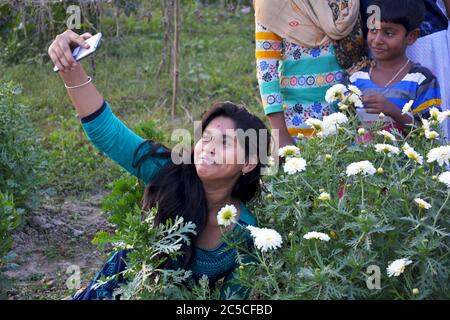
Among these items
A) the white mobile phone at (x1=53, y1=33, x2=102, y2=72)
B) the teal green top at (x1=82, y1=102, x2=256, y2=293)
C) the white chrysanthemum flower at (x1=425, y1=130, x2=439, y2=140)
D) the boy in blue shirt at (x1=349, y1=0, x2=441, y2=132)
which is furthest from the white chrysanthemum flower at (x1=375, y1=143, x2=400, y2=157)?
the white mobile phone at (x1=53, y1=33, x2=102, y2=72)

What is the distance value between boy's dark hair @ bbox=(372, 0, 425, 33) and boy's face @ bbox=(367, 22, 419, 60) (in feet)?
0.07

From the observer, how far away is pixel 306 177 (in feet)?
8.13

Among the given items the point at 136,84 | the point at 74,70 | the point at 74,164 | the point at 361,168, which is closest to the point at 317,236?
the point at 361,168

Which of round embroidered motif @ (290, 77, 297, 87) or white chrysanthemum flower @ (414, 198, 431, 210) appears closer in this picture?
white chrysanthemum flower @ (414, 198, 431, 210)

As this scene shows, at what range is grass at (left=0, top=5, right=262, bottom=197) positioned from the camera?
529cm

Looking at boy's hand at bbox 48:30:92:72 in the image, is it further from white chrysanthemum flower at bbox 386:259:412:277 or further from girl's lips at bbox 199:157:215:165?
white chrysanthemum flower at bbox 386:259:412:277

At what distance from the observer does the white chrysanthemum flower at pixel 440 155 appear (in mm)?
2384

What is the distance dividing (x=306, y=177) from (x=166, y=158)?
57 cm

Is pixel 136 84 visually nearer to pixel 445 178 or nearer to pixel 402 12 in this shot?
pixel 402 12

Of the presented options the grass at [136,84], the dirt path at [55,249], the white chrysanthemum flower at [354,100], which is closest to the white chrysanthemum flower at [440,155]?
the white chrysanthemum flower at [354,100]

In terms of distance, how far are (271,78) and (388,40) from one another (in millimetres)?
486

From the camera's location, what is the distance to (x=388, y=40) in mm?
3232

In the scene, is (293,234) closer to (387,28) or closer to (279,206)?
(279,206)
